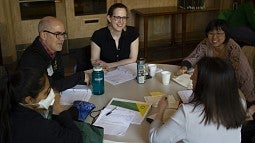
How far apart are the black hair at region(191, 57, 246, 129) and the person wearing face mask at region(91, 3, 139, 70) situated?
1323 millimetres

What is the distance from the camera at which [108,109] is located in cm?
189

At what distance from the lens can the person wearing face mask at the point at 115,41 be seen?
2.75 m

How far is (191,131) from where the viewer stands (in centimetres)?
146

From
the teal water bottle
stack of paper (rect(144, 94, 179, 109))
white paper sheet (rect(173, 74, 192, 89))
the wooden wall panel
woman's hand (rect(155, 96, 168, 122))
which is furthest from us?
A: the wooden wall panel

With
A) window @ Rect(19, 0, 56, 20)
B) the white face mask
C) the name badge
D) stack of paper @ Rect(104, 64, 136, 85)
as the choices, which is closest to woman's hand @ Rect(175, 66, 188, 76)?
stack of paper @ Rect(104, 64, 136, 85)

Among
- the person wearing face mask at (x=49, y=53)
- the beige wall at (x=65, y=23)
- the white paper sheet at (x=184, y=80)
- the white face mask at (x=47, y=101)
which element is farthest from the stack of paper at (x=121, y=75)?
the beige wall at (x=65, y=23)

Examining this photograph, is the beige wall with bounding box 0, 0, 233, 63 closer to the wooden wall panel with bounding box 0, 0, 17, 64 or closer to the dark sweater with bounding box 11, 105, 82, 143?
the wooden wall panel with bounding box 0, 0, 17, 64

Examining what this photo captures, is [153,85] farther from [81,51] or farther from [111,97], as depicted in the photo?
[81,51]

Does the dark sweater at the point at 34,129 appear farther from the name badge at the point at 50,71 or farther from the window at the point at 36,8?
the window at the point at 36,8

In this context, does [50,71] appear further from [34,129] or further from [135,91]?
[34,129]

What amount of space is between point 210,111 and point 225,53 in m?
1.24

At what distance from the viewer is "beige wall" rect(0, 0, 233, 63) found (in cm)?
467

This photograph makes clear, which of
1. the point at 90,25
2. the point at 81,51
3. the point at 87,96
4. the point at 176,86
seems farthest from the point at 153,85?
the point at 90,25

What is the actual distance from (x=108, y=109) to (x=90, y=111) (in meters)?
0.10
